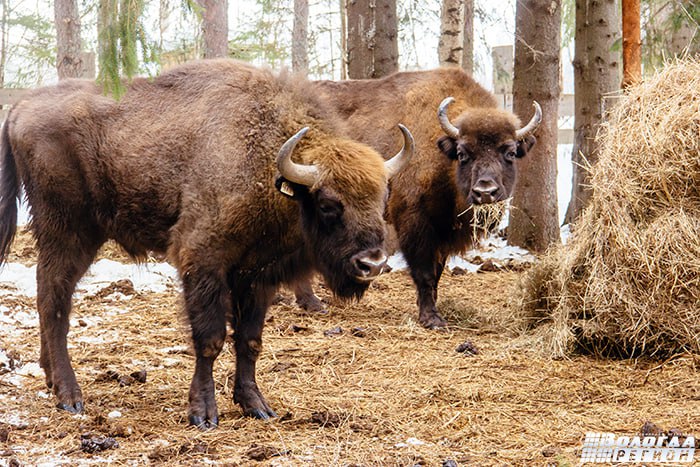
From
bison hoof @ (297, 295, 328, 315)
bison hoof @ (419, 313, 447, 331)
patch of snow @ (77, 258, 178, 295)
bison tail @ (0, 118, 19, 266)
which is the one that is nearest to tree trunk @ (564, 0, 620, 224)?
bison hoof @ (419, 313, 447, 331)

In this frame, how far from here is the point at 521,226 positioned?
36.2ft

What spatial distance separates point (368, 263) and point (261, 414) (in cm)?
125

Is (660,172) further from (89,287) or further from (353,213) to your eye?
(89,287)

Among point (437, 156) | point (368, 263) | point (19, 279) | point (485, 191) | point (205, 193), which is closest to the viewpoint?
point (368, 263)

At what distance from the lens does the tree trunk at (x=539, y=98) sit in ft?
34.6

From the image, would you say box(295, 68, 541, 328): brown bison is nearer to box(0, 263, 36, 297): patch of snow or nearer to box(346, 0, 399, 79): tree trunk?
box(346, 0, 399, 79): tree trunk

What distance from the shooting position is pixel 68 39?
12180mm

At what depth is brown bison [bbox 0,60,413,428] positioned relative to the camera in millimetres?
5043

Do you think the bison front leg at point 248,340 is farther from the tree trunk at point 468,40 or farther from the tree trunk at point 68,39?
the tree trunk at point 468,40

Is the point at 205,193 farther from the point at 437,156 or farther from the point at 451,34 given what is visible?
the point at 451,34

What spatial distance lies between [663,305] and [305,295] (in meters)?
3.72

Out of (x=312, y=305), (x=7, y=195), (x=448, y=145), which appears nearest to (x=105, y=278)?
(x=312, y=305)

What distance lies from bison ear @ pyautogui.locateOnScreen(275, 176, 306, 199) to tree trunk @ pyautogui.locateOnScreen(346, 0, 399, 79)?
5983 millimetres

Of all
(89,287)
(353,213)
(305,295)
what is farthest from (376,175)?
(89,287)
